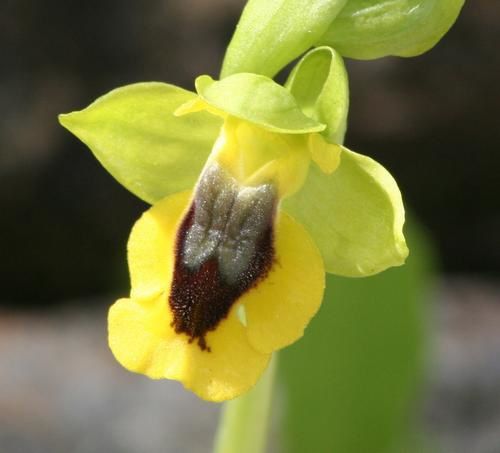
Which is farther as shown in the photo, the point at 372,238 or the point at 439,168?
the point at 439,168

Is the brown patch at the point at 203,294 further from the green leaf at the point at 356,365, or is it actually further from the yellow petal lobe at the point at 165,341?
the green leaf at the point at 356,365

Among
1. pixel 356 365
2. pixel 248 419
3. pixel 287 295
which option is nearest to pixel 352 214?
pixel 287 295

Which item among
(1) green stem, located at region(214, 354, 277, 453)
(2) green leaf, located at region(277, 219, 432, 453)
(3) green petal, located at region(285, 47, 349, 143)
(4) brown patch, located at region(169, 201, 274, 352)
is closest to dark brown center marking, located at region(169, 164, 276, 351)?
(4) brown patch, located at region(169, 201, 274, 352)

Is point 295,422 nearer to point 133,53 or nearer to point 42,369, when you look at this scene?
point 42,369

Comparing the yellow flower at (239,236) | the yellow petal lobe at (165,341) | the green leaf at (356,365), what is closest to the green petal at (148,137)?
the yellow flower at (239,236)

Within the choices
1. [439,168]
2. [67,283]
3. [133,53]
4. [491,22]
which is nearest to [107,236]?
[67,283]

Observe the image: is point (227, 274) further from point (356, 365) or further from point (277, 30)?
point (356, 365)

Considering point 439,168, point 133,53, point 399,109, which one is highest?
point 133,53
